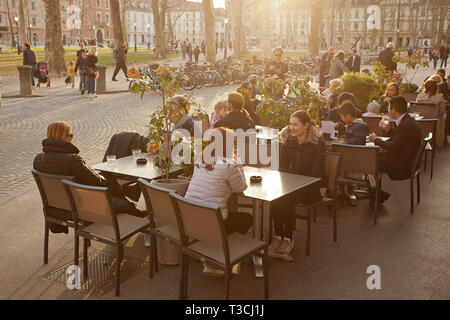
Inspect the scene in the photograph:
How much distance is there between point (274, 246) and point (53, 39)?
21.2 m

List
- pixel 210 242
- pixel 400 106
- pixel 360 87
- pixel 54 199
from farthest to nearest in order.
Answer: pixel 360 87 → pixel 400 106 → pixel 54 199 → pixel 210 242

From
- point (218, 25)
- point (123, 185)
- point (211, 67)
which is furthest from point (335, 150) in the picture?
point (218, 25)

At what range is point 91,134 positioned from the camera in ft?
37.2

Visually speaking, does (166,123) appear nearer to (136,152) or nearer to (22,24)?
(136,152)

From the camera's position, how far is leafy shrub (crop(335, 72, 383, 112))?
34.1 ft

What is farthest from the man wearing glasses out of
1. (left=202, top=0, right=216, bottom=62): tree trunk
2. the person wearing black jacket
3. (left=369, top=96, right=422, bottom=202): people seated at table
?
(left=202, top=0, right=216, bottom=62): tree trunk

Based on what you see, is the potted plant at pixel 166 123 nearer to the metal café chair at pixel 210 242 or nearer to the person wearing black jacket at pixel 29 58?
the metal café chair at pixel 210 242

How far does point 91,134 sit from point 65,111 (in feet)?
12.2

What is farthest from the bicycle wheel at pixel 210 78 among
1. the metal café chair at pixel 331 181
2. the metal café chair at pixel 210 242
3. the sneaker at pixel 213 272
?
the metal café chair at pixel 210 242

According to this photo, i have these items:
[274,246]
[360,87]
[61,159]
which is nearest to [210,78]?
[360,87]

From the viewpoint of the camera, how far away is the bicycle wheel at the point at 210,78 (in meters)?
22.3

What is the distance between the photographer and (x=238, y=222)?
439 cm
